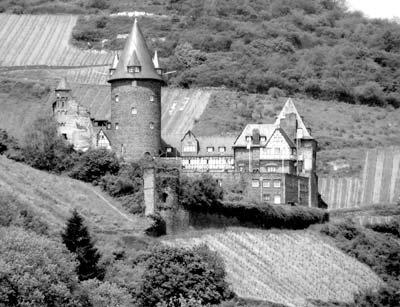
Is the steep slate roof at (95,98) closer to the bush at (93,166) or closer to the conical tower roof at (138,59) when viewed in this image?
the conical tower roof at (138,59)

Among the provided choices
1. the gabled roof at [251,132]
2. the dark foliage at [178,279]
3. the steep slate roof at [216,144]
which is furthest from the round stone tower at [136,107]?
the dark foliage at [178,279]

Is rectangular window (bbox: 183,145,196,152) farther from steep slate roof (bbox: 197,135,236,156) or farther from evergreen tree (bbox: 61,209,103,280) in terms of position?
evergreen tree (bbox: 61,209,103,280)

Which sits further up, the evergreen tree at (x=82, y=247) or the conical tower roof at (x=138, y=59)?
the conical tower roof at (x=138, y=59)

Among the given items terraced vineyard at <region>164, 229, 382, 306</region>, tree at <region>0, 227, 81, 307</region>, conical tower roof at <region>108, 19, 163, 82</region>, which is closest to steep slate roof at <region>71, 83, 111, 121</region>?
→ conical tower roof at <region>108, 19, 163, 82</region>

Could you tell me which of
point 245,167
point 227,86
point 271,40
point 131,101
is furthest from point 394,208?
point 271,40

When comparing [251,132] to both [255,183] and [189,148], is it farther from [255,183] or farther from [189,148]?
[255,183]
